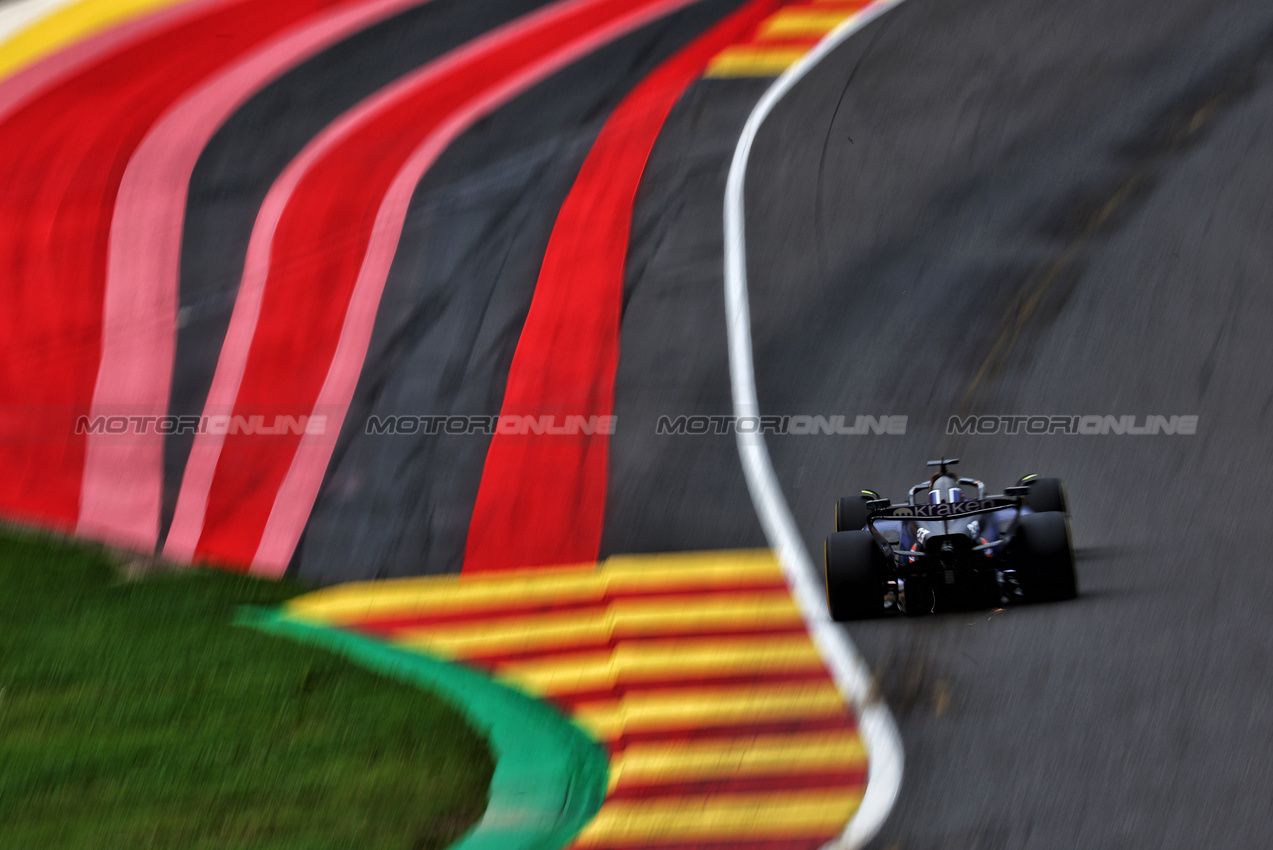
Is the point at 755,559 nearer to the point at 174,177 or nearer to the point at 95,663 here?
the point at 95,663

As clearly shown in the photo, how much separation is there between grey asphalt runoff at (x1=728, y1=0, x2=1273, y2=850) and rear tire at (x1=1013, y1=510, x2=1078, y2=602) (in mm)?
172

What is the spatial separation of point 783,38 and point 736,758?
14.7 meters

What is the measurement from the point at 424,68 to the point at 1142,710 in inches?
603

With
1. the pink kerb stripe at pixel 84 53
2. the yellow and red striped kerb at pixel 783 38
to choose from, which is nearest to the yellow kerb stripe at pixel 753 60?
the yellow and red striped kerb at pixel 783 38

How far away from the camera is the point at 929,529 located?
8.45 meters

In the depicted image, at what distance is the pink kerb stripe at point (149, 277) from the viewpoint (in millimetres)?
12312

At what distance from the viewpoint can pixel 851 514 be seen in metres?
9.86

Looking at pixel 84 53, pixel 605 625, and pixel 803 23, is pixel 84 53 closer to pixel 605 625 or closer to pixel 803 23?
pixel 803 23

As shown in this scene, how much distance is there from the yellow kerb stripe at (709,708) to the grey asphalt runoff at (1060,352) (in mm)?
469

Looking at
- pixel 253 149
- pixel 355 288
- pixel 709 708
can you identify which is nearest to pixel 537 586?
pixel 709 708

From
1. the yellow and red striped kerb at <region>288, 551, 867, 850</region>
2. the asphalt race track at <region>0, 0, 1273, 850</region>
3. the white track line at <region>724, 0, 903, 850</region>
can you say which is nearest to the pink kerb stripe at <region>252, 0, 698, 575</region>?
the asphalt race track at <region>0, 0, 1273, 850</region>

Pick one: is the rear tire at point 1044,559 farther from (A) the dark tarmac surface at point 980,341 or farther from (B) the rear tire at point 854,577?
(B) the rear tire at point 854,577

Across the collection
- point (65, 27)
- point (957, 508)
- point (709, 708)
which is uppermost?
point (65, 27)

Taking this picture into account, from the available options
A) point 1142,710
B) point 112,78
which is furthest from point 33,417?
point 1142,710
